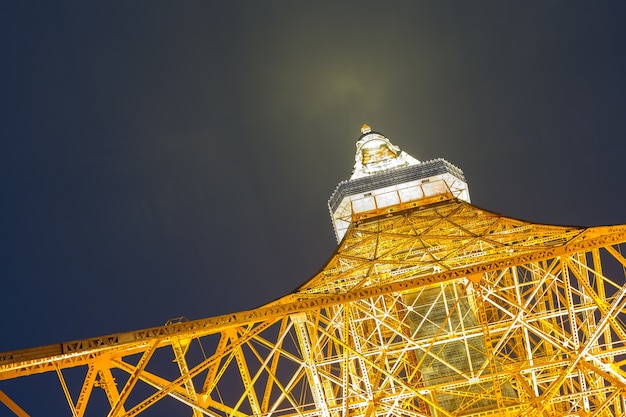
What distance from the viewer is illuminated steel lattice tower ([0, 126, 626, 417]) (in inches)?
516

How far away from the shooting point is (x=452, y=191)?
120 ft

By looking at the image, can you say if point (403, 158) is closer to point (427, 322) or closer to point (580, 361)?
point (427, 322)

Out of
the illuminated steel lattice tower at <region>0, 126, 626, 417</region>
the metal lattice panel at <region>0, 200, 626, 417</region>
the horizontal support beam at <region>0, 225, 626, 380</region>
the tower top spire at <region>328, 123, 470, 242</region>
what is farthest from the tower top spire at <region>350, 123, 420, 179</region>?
the horizontal support beam at <region>0, 225, 626, 380</region>

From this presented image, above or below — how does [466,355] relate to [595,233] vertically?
below

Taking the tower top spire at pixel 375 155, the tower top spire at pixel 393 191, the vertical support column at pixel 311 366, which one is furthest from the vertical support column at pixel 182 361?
the tower top spire at pixel 375 155

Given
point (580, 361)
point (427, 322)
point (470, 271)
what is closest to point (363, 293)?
point (470, 271)

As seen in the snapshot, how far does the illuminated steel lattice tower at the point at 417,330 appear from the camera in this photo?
1310 cm

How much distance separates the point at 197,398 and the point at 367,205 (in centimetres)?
2358

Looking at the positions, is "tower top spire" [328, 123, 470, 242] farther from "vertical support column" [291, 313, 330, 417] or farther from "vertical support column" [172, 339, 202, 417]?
"vertical support column" [172, 339, 202, 417]

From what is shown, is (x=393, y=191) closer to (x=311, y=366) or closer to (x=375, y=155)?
(x=375, y=155)

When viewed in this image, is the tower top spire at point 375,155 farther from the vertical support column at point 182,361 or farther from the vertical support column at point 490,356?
the vertical support column at point 182,361

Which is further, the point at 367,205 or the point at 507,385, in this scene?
the point at 367,205

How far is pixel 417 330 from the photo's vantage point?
62.2 feet

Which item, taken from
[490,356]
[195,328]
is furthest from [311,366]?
[490,356]
